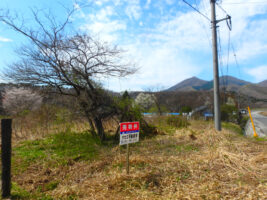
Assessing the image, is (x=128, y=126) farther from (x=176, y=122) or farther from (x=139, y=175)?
(x=176, y=122)

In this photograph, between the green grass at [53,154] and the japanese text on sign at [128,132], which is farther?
the japanese text on sign at [128,132]

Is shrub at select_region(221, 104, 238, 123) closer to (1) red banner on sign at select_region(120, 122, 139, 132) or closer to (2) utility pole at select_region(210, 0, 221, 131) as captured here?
(2) utility pole at select_region(210, 0, 221, 131)

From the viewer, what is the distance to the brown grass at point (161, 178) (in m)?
2.40

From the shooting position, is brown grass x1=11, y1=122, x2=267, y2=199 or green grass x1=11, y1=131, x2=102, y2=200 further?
green grass x1=11, y1=131, x2=102, y2=200

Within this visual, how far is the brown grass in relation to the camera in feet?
7.88

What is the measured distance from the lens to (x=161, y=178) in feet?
9.50

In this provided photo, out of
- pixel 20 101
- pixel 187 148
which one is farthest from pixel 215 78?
pixel 20 101

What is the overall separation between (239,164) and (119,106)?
13.4 ft

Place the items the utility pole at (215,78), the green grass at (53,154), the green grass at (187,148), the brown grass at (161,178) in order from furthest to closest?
the utility pole at (215,78), the green grass at (187,148), the green grass at (53,154), the brown grass at (161,178)

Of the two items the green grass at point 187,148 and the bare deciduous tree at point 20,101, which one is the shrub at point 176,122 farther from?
the bare deciduous tree at point 20,101

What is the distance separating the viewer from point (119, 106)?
20.5 feet

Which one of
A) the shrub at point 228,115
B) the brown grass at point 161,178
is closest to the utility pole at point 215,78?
the brown grass at point 161,178

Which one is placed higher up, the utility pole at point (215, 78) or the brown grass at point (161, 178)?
the utility pole at point (215, 78)

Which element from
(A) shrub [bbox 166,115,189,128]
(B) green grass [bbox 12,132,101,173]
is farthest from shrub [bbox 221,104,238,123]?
(B) green grass [bbox 12,132,101,173]
